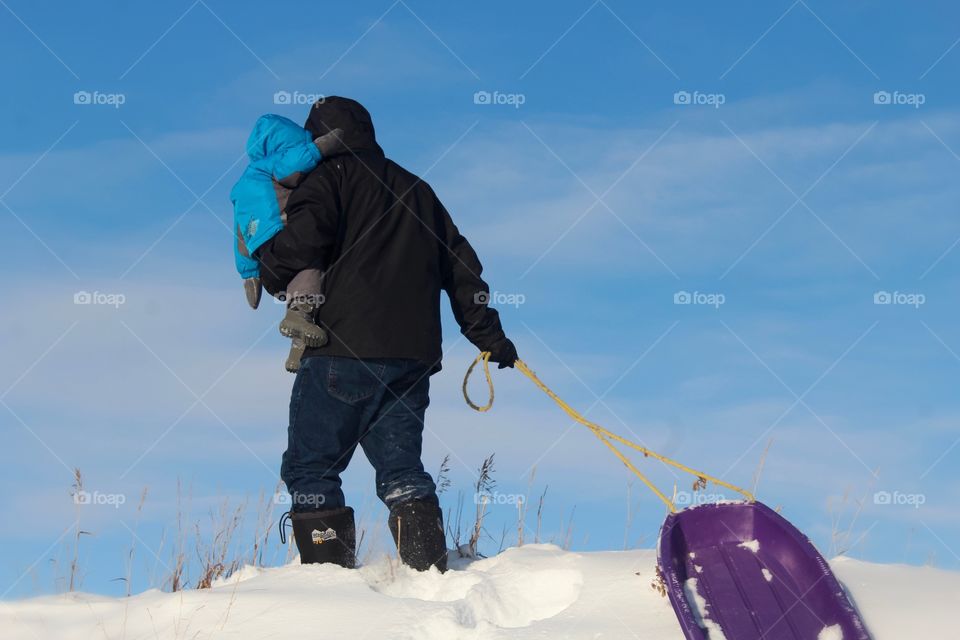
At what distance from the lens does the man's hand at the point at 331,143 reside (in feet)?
17.5

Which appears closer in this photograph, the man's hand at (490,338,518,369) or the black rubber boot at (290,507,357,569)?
the black rubber boot at (290,507,357,569)

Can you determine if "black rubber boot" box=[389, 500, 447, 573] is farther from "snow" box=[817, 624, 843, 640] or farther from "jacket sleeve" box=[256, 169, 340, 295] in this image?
"snow" box=[817, 624, 843, 640]

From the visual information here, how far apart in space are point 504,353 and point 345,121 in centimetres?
144

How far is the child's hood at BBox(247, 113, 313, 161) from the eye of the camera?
5.31 metres

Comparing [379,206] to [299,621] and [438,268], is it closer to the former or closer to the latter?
[438,268]

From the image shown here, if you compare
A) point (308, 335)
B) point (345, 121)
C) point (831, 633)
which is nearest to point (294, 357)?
point (308, 335)

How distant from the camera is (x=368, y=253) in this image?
526cm

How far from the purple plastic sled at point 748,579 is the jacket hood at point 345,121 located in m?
2.40

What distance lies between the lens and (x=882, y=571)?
201 inches

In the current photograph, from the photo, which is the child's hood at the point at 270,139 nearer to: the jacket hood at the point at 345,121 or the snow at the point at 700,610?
the jacket hood at the point at 345,121

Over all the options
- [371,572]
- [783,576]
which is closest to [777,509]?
[783,576]

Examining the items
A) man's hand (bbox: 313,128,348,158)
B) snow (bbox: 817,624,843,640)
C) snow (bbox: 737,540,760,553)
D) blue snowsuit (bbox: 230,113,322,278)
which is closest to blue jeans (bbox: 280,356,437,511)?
blue snowsuit (bbox: 230,113,322,278)

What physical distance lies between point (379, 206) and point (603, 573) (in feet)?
6.75

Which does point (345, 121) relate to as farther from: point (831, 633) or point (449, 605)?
point (831, 633)
